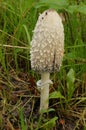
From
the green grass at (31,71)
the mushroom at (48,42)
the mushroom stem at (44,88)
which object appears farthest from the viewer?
the green grass at (31,71)

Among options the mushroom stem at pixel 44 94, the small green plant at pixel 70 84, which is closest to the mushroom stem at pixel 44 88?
the mushroom stem at pixel 44 94

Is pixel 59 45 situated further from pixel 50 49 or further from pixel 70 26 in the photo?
pixel 70 26

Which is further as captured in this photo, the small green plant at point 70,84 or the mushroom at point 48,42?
the small green plant at point 70,84

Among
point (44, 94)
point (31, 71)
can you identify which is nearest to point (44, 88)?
point (44, 94)

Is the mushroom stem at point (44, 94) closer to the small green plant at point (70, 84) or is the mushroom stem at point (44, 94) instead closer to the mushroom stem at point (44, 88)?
the mushroom stem at point (44, 88)

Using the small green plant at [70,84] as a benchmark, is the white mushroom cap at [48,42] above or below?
above

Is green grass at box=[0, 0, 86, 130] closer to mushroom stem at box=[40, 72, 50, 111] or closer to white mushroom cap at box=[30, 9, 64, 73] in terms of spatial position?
mushroom stem at box=[40, 72, 50, 111]

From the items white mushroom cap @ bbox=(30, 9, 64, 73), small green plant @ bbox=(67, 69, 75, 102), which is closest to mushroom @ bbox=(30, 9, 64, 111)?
white mushroom cap @ bbox=(30, 9, 64, 73)

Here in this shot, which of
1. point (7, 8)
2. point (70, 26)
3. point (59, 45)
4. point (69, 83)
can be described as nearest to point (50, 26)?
point (59, 45)
